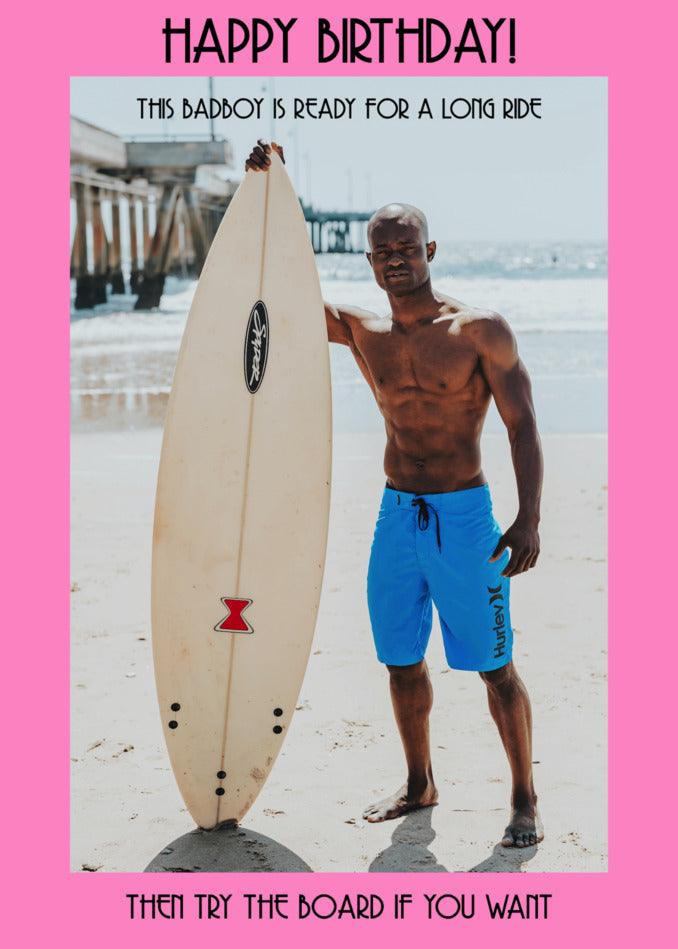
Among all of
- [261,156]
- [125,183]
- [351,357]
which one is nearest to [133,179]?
[125,183]

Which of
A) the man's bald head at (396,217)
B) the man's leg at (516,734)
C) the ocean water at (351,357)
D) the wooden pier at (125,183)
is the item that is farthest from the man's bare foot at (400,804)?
the wooden pier at (125,183)

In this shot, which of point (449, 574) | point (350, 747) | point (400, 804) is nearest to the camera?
point (449, 574)

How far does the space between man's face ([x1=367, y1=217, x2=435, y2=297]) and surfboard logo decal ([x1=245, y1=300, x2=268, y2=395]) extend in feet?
1.28

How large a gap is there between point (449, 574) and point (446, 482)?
268 mm

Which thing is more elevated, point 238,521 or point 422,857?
point 238,521

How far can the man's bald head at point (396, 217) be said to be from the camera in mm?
3117

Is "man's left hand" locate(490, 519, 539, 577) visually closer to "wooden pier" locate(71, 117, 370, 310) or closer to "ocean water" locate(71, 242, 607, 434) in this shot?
"ocean water" locate(71, 242, 607, 434)

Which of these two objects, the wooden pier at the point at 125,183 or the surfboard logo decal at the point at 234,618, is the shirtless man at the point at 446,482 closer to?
the surfboard logo decal at the point at 234,618

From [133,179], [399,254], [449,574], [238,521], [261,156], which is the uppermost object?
[133,179]

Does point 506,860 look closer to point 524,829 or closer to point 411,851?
point 524,829

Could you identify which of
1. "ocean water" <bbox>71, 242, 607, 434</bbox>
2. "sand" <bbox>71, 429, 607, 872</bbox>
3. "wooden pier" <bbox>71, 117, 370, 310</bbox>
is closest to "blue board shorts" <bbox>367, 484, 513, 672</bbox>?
"sand" <bbox>71, 429, 607, 872</bbox>

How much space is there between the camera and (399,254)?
315 cm

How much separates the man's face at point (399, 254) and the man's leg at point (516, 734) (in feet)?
3.77

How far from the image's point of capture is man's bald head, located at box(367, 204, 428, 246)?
3.12 meters
